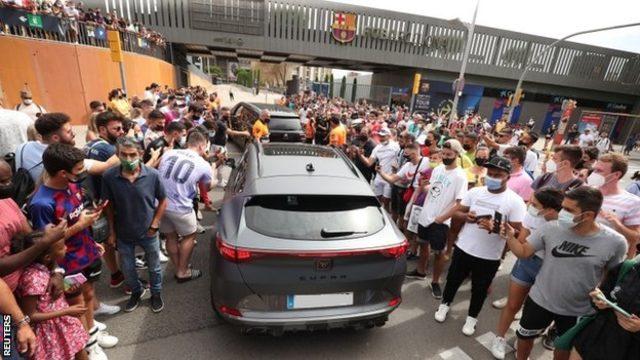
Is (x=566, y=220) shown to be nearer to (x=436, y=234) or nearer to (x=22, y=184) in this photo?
(x=436, y=234)

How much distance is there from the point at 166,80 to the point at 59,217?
895 inches

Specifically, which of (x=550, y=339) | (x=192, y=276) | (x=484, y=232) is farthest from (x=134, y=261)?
(x=550, y=339)

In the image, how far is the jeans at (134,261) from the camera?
309 cm

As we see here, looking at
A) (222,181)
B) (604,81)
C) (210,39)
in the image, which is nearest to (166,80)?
(210,39)

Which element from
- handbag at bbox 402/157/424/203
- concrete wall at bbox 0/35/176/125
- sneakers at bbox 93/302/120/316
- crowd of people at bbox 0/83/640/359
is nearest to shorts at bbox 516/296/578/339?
crowd of people at bbox 0/83/640/359

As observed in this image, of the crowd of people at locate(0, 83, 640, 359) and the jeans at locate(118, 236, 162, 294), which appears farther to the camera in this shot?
the jeans at locate(118, 236, 162, 294)

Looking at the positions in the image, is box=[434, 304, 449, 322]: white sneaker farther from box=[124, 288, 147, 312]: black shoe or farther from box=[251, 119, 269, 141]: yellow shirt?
box=[251, 119, 269, 141]: yellow shirt

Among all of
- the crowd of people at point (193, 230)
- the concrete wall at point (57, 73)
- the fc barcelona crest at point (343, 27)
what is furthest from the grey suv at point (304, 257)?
the fc barcelona crest at point (343, 27)

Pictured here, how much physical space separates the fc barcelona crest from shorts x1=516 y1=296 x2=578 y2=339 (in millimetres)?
29076

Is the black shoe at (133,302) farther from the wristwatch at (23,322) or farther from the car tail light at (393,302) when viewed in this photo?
the car tail light at (393,302)

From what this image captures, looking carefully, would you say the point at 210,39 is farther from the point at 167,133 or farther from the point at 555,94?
the point at 555,94

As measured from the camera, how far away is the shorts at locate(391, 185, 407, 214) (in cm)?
506

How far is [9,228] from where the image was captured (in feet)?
5.74

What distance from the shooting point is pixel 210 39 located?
2583 cm
